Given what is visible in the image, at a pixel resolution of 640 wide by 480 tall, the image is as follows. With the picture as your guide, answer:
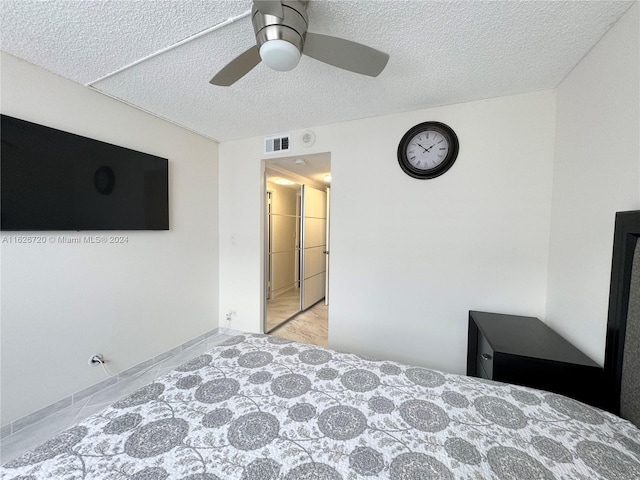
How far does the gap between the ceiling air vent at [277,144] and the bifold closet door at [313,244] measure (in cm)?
96

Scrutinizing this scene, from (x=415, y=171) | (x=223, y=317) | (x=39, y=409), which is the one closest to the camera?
(x=39, y=409)

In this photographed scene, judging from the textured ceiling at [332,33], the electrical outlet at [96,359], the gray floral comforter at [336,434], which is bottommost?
the electrical outlet at [96,359]

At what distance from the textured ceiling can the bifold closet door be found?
Result: 1.82m

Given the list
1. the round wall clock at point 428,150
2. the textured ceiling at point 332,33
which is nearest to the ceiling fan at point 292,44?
the textured ceiling at point 332,33

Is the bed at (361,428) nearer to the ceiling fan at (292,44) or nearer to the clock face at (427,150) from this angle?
the clock face at (427,150)

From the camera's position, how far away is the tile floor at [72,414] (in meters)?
1.47

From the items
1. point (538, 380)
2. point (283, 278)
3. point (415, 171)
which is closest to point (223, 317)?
point (283, 278)

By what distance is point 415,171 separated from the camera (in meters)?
2.08

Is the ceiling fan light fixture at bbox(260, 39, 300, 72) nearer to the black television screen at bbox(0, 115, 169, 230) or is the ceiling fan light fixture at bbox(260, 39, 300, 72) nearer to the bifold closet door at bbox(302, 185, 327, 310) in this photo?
the black television screen at bbox(0, 115, 169, 230)

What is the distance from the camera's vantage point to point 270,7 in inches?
37.7

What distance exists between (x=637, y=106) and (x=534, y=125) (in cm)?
80

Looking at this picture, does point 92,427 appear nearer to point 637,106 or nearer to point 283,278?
point 637,106

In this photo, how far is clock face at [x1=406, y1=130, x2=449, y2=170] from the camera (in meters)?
2.02

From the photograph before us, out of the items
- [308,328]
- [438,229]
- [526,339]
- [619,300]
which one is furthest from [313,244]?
[619,300]
